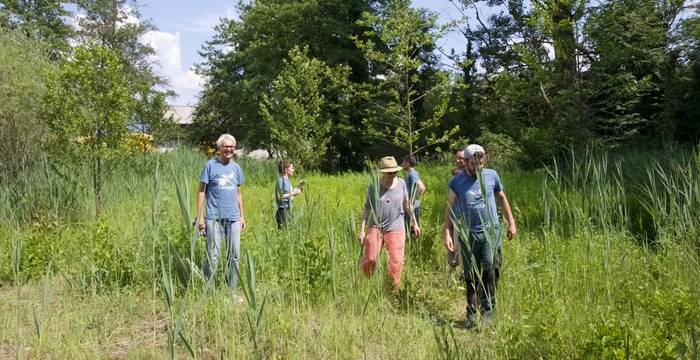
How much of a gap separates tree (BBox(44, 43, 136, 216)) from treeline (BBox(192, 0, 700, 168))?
6.72m

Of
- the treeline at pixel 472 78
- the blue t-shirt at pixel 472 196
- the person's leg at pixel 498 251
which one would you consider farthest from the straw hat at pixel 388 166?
the treeline at pixel 472 78

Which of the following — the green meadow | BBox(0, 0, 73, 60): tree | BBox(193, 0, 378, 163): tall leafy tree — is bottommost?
the green meadow

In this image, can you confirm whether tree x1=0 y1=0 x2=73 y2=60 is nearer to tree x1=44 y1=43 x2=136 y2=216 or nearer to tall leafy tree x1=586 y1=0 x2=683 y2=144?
tree x1=44 y1=43 x2=136 y2=216

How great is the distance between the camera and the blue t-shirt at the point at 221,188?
184 inches

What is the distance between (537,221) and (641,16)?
39.9ft

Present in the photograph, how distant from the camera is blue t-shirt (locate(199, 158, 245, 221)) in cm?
468

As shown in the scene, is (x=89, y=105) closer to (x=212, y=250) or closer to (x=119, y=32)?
(x=212, y=250)

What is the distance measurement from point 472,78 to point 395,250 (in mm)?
19049

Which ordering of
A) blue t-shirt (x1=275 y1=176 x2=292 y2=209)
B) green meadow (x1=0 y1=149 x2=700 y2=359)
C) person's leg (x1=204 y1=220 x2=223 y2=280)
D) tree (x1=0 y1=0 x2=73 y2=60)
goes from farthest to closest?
tree (x1=0 y1=0 x2=73 y2=60), blue t-shirt (x1=275 y1=176 x2=292 y2=209), green meadow (x1=0 y1=149 x2=700 y2=359), person's leg (x1=204 y1=220 x2=223 y2=280)

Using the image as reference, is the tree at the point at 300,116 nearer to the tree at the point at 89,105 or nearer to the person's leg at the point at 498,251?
A: the tree at the point at 89,105

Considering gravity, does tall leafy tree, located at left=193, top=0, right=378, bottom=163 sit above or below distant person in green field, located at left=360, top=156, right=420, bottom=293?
above

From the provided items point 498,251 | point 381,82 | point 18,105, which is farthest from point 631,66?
point 18,105

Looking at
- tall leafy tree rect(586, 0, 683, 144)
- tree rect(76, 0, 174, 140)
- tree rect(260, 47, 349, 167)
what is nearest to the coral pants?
tall leafy tree rect(586, 0, 683, 144)

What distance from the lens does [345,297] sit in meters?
3.84
